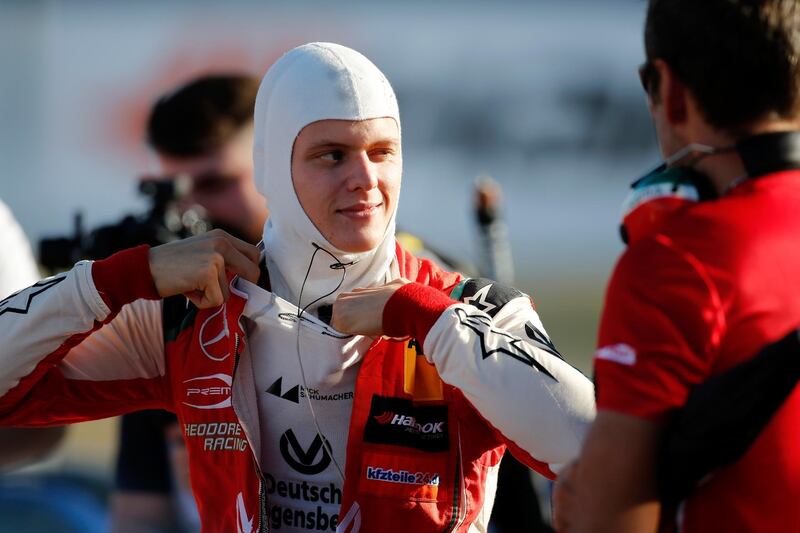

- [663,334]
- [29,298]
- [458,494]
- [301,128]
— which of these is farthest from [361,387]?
[663,334]

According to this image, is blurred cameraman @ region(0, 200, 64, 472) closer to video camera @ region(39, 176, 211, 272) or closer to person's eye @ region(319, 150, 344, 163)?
video camera @ region(39, 176, 211, 272)

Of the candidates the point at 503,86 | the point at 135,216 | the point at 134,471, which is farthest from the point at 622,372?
the point at 503,86

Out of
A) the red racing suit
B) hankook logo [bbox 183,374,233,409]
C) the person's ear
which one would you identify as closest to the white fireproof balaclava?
the red racing suit

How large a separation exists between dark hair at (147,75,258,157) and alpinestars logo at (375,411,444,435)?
2220mm

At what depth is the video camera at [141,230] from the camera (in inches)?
136

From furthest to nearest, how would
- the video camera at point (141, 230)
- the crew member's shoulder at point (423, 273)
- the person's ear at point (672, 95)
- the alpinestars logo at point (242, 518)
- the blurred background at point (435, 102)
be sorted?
the blurred background at point (435, 102)
the video camera at point (141, 230)
the crew member's shoulder at point (423, 273)
the alpinestars logo at point (242, 518)
the person's ear at point (672, 95)

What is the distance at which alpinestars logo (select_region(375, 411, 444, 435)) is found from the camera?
2.28 metres

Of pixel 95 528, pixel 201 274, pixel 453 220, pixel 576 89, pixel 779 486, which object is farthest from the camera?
pixel 576 89

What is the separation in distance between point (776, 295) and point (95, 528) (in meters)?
4.07

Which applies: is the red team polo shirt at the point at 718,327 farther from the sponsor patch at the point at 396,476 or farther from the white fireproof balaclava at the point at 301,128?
the white fireproof balaclava at the point at 301,128

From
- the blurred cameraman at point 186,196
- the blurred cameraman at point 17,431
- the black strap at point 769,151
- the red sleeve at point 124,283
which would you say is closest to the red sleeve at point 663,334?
the black strap at point 769,151

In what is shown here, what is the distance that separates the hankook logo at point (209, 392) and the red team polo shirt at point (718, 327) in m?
0.91

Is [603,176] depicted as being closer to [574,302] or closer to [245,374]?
[574,302]

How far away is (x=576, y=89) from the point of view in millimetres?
10078
